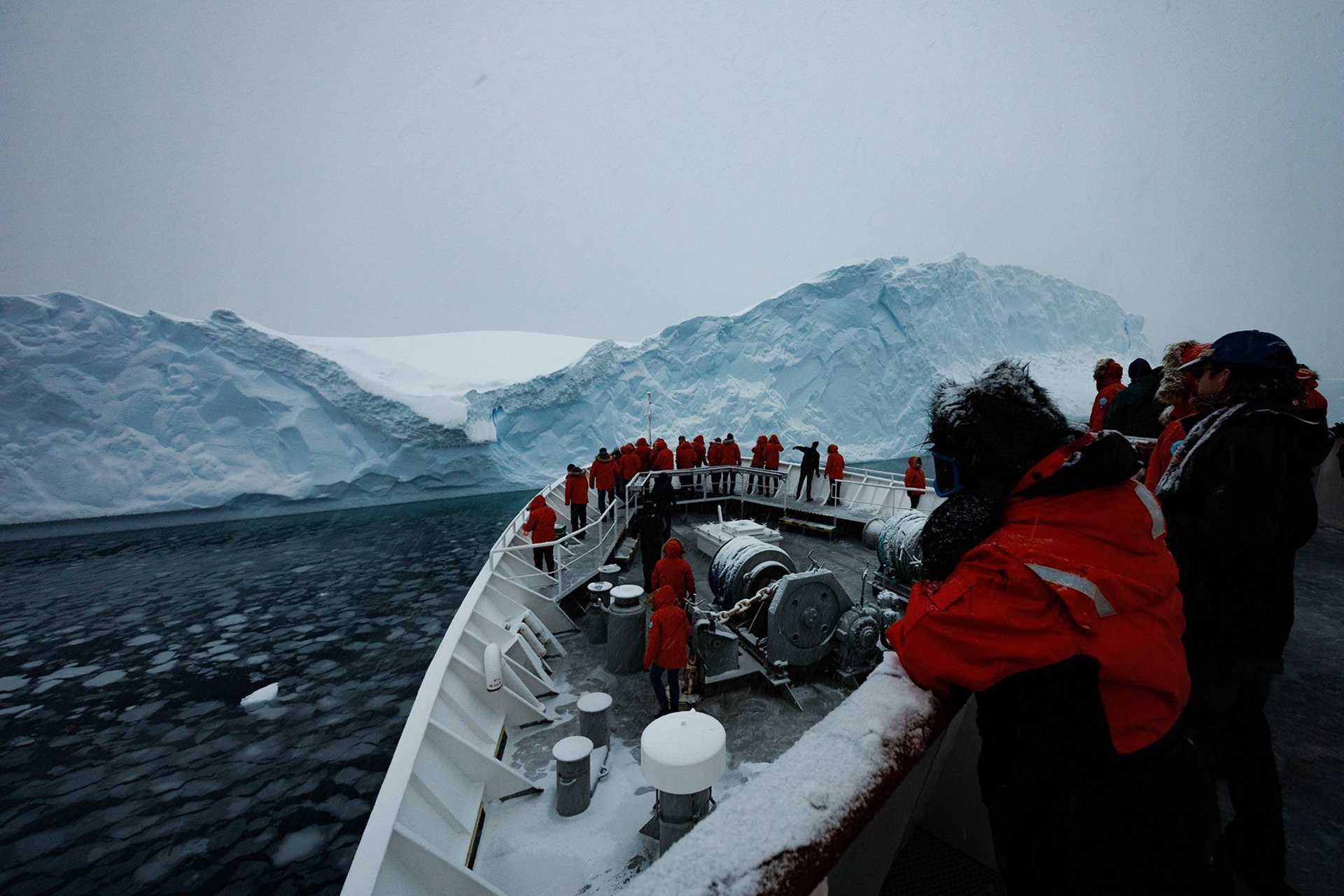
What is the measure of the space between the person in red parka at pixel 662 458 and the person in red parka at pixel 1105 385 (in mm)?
9086

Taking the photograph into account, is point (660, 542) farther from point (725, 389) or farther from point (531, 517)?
point (725, 389)

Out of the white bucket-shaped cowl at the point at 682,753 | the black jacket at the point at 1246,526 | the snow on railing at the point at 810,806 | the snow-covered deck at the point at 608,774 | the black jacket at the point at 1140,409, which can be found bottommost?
the snow-covered deck at the point at 608,774

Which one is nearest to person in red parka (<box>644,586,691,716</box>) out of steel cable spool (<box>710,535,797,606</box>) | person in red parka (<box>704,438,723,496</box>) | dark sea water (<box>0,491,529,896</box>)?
steel cable spool (<box>710,535,797,606</box>)

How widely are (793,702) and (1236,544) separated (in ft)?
13.3

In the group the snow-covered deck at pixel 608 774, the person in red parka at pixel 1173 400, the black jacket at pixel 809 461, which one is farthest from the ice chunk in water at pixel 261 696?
the person in red parka at pixel 1173 400

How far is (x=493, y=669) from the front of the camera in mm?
5098

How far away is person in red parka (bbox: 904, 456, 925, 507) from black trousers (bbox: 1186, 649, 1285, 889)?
27.8 ft

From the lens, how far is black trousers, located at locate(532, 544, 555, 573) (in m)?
8.79

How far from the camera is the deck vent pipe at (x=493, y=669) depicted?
505 cm

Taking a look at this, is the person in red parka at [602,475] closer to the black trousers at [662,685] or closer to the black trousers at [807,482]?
the black trousers at [807,482]

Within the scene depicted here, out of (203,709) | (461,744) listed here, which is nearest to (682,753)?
(461,744)

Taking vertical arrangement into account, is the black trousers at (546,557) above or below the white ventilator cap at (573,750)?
above

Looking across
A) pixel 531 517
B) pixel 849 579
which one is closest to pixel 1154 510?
pixel 849 579

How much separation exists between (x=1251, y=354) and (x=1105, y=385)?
12.5 feet
